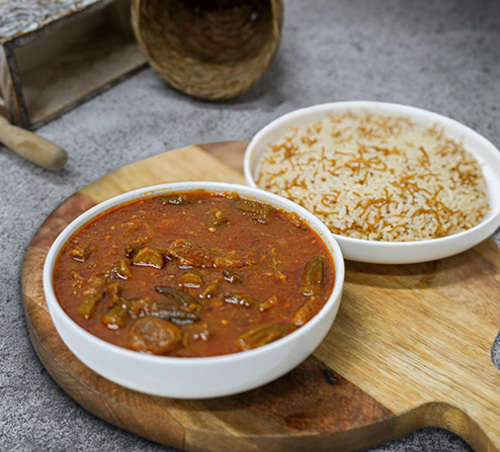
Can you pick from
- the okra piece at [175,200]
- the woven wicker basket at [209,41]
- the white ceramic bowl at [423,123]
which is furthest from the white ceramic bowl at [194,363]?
the woven wicker basket at [209,41]

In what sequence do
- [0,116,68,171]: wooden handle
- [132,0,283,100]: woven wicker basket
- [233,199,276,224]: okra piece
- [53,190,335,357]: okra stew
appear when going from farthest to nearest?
[132,0,283,100]: woven wicker basket → [0,116,68,171]: wooden handle → [233,199,276,224]: okra piece → [53,190,335,357]: okra stew

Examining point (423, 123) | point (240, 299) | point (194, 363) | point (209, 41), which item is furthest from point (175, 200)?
point (209, 41)

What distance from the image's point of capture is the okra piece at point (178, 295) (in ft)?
6.28

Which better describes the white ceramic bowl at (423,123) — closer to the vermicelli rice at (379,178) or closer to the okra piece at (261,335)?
the vermicelli rice at (379,178)

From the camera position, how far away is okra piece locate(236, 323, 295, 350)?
70.8 inches

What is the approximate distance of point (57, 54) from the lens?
395 centimetres

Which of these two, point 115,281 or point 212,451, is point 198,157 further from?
point 212,451

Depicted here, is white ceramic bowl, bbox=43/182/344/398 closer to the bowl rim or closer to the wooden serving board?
the bowl rim

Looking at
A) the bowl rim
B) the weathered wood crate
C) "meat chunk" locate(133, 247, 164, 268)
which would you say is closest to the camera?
the bowl rim

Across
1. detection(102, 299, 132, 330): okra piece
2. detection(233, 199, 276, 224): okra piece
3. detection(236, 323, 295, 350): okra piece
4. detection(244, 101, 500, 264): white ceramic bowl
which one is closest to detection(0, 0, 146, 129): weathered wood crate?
detection(244, 101, 500, 264): white ceramic bowl

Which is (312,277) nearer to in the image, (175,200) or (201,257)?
(201,257)

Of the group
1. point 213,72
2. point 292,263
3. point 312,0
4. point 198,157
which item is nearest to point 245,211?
point 292,263

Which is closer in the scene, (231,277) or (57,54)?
(231,277)

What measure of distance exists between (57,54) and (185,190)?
199 cm
